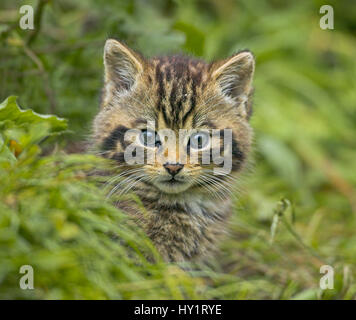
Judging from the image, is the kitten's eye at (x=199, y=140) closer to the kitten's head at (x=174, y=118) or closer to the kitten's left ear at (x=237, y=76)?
the kitten's head at (x=174, y=118)

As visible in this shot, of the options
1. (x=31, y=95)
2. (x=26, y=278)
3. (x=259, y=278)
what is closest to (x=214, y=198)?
(x=259, y=278)

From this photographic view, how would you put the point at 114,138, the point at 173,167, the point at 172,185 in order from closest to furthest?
the point at 173,167, the point at 172,185, the point at 114,138

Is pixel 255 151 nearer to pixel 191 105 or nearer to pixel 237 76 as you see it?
pixel 237 76

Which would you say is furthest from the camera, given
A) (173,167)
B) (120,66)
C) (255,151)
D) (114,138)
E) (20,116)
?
(255,151)

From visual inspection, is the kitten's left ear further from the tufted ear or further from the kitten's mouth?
the kitten's mouth

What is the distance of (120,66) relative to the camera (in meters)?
4.30

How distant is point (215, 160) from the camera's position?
406 cm

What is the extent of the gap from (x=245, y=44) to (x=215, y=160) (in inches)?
152

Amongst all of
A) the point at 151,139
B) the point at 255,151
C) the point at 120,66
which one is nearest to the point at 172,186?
the point at 151,139

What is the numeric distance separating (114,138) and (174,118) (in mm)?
486

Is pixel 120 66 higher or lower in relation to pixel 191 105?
higher

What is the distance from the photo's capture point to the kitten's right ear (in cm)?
416

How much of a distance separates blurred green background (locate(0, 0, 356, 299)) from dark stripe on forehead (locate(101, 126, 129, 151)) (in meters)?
0.31

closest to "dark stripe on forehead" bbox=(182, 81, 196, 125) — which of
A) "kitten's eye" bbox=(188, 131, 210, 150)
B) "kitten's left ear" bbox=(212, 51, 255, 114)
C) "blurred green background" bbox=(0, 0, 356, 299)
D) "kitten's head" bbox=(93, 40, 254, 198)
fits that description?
"kitten's head" bbox=(93, 40, 254, 198)
